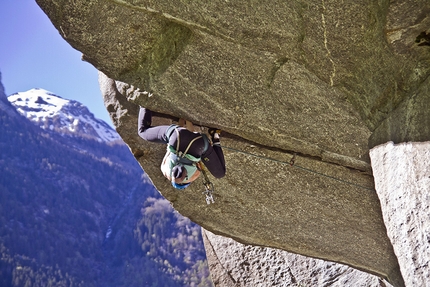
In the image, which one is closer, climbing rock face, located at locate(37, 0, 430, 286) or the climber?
climbing rock face, located at locate(37, 0, 430, 286)

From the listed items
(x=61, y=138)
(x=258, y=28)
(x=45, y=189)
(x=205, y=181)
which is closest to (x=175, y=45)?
(x=258, y=28)

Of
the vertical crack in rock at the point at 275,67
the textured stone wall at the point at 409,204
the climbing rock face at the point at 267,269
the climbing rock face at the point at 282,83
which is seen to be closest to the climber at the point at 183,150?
the climbing rock face at the point at 282,83

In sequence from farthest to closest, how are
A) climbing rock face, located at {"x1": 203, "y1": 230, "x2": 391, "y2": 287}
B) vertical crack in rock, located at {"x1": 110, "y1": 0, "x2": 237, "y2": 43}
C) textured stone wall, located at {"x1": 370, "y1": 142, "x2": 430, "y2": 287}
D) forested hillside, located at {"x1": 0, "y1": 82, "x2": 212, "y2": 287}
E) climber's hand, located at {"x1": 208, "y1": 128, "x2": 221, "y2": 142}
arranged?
forested hillside, located at {"x1": 0, "y1": 82, "x2": 212, "y2": 287} → climbing rock face, located at {"x1": 203, "y1": 230, "x2": 391, "y2": 287} → climber's hand, located at {"x1": 208, "y1": 128, "x2": 221, "y2": 142} → vertical crack in rock, located at {"x1": 110, "y1": 0, "x2": 237, "y2": 43} → textured stone wall, located at {"x1": 370, "y1": 142, "x2": 430, "y2": 287}

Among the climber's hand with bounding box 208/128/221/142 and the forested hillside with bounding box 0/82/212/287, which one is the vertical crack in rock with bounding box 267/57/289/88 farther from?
the forested hillside with bounding box 0/82/212/287

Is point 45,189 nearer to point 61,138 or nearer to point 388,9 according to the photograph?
point 61,138

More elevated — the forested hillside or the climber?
the forested hillside

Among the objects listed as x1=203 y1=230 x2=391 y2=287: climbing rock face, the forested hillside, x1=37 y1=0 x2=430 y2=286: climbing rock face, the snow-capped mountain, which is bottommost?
x1=203 y1=230 x2=391 y2=287: climbing rock face

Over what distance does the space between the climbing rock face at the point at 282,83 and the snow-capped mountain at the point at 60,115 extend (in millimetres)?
112953

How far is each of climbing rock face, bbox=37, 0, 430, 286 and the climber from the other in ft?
0.88

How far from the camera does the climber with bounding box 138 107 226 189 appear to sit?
6.05 meters

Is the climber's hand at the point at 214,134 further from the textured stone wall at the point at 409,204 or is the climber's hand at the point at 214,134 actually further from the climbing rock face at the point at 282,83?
the textured stone wall at the point at 409,204

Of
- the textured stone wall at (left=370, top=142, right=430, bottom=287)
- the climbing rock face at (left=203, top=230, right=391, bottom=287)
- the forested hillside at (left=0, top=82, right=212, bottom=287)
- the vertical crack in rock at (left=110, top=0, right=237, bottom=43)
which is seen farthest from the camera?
the forested hillside at (left=0, top=82, right=212, bottom=287)

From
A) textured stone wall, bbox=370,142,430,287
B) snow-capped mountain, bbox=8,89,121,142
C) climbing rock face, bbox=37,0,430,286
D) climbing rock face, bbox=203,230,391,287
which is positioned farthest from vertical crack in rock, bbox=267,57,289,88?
snow-capped mountain, bbox=8,89,121,142

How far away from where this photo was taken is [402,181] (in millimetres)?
5406
